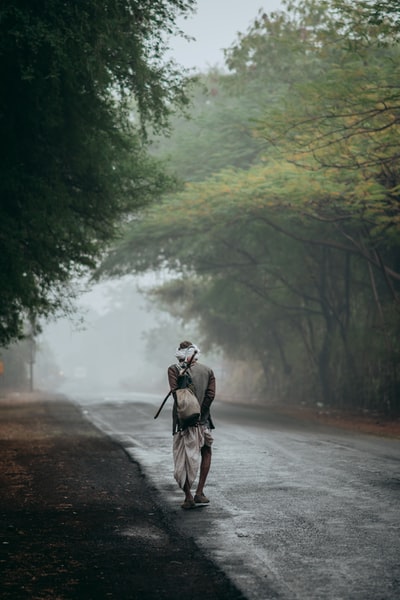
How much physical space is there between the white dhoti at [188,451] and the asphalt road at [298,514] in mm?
445

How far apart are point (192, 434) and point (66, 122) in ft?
28.4

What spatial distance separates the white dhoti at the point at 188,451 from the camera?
9281 millimetres

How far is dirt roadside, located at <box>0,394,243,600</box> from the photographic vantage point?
19.4 ft

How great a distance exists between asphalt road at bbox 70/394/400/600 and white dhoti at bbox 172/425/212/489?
45 centimetres

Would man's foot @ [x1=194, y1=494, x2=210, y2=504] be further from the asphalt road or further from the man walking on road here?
the asphalt road

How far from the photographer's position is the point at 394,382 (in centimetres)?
2723

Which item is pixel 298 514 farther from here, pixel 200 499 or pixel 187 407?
pixel 187 407

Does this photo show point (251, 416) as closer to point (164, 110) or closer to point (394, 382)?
point (394, 382)

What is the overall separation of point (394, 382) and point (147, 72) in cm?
1521

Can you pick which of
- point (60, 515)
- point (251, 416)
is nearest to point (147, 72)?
point (60, 515)

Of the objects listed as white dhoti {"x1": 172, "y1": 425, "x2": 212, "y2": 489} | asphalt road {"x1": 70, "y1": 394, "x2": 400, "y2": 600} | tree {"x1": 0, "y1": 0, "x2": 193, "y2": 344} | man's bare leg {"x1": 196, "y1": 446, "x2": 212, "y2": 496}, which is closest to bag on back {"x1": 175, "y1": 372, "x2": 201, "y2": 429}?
white dhoti {"x1": 172, "y1": 425, "x2": 212, "y2": 489}

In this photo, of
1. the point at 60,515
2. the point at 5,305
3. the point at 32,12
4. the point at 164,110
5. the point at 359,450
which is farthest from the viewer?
the point at 164,110

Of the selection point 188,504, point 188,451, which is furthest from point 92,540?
point 188,451

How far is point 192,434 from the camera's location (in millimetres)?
9398
